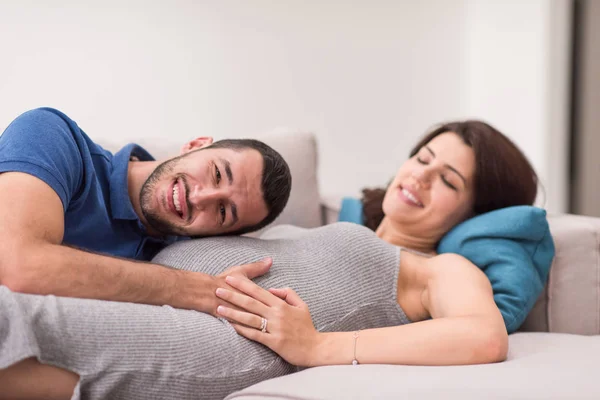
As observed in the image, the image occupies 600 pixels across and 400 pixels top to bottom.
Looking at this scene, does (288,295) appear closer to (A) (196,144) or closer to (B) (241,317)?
(B) (241,317)

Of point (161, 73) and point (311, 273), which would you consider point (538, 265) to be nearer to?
point (311, 273)

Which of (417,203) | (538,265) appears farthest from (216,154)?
(538,265)

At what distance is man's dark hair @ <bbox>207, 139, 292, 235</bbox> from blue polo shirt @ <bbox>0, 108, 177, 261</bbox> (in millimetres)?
239

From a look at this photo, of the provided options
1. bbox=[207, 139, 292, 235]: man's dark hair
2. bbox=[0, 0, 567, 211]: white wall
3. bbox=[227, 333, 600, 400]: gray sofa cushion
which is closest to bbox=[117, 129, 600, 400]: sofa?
bbox=[227, 333, 600, 400]: gray sofa cushion

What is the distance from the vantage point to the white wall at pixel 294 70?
8.46ft

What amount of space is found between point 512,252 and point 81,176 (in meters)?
1.10

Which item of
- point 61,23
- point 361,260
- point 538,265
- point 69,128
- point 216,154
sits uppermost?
point 61,23

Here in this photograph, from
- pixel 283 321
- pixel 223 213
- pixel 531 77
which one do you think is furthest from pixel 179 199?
pixel 531 77

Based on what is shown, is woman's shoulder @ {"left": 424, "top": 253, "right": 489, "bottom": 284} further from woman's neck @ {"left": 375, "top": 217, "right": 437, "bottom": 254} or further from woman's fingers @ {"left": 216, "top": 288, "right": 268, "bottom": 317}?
woman's fingers @ {"left": 216, "top": 288, "right": 268, "bottom": 317}

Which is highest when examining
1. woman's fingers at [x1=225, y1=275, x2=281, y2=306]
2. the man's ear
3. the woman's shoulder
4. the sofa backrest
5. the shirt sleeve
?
the shirt sleeve

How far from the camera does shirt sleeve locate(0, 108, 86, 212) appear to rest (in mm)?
1209

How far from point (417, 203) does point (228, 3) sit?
1.61 m

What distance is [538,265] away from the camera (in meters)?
1.69

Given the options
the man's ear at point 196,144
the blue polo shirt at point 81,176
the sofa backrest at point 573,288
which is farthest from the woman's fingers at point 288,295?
the sofa backrest at point 573,288
